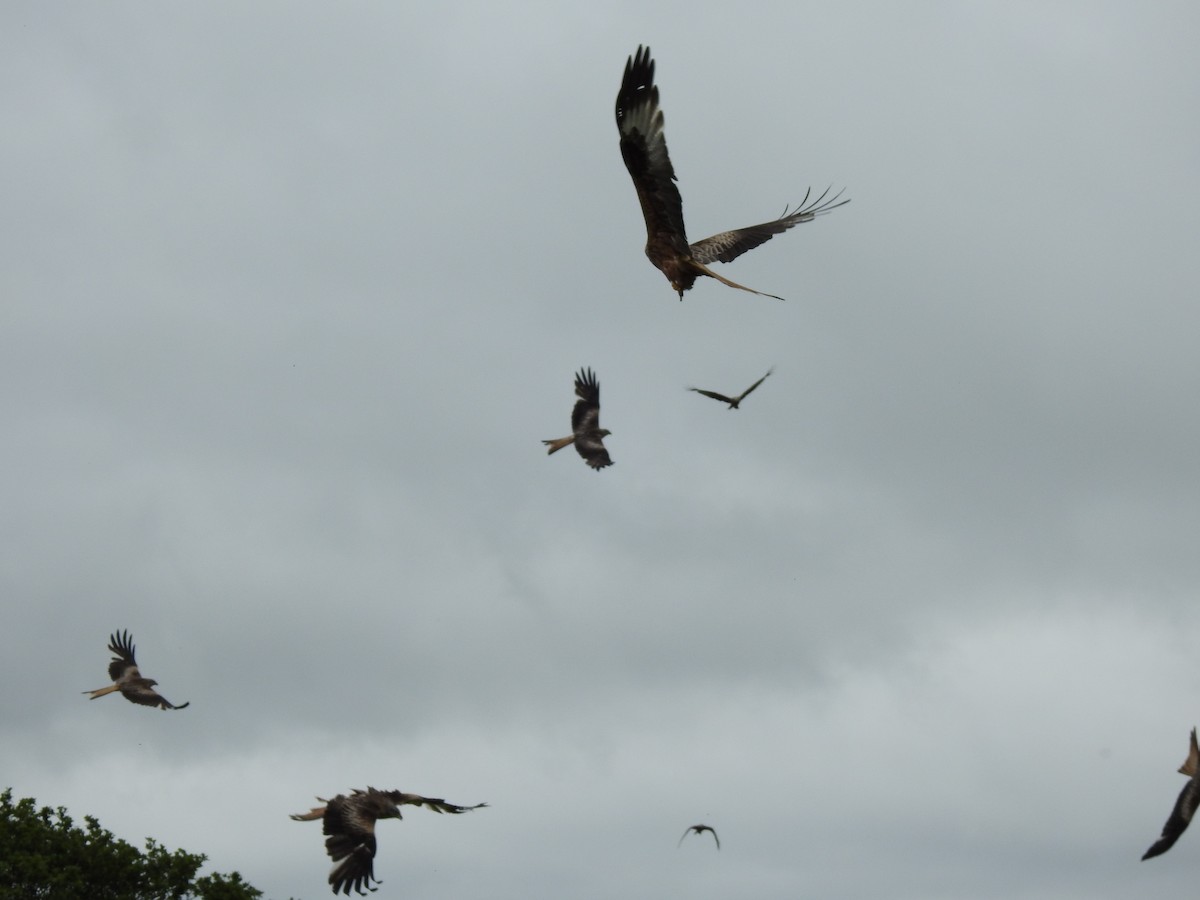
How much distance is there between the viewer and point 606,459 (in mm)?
36469

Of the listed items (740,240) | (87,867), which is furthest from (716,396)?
(87,867)

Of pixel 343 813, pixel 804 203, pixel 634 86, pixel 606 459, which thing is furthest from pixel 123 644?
pixel 634 86

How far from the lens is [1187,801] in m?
20.0

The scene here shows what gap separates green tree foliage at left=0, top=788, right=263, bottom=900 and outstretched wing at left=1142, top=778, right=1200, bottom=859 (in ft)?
73.1

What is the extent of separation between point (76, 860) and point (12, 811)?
6.61 feet

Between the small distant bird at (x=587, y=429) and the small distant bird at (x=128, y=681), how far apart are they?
8414mm

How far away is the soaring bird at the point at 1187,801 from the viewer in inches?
760

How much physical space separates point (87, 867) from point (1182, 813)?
24.8 meters

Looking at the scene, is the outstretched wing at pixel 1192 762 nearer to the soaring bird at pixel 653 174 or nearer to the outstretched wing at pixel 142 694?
the soaring bird at pixel 653 174

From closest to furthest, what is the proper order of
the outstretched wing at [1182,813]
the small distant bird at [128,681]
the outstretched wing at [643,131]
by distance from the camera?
the outstretched wing at [1182,813] < the outstretched wing at [643,131] < the small distant bird at [128,681]

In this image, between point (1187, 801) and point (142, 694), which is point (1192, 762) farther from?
point (142, 694)

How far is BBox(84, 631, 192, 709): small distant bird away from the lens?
3125 cm

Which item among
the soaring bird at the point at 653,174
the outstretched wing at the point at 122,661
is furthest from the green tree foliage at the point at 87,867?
the soaring bird at the point at 653,174

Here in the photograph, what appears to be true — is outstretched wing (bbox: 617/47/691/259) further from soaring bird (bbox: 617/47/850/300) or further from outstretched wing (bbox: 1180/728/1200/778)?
outstretched wing (bbox: 1180/728/1200/778)
